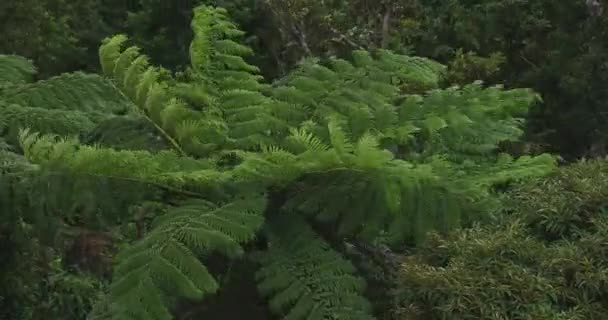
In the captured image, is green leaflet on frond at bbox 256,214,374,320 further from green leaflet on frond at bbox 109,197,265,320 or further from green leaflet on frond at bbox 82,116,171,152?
green leaflet on frond at bbox 82,116,171,152

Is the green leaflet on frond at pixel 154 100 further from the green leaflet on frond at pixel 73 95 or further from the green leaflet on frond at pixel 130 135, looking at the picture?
the green leaflet on frond at pixel 73 95

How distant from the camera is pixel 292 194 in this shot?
391cm

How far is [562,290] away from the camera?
10.8ft

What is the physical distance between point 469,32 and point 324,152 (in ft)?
25.1

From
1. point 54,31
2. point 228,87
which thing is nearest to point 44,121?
point 228,87

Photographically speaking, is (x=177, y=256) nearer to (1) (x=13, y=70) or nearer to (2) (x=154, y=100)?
(2) (x=154, y=100)

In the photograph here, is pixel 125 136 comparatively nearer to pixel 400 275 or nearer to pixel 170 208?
pixel 170 208

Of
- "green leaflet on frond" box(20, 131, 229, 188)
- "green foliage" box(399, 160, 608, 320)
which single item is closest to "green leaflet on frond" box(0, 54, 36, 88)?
"green leaflet on frond" box(20, 131, 229, 188)

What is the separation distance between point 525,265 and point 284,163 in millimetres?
955

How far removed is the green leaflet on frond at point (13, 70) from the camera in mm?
5652

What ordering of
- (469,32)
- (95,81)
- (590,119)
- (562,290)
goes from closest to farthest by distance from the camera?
(562,290) → (95,81) → (590,119) → (469,32)

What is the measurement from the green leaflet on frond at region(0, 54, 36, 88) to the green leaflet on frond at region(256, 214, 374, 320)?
2.44 meters

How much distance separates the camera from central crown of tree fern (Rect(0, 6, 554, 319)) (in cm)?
354

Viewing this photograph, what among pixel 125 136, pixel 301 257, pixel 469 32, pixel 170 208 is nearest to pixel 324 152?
pixel 301 257
